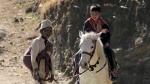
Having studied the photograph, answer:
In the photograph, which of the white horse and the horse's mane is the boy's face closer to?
the white horse

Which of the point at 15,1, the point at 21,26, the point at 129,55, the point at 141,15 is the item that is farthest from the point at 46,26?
the point at 15,1

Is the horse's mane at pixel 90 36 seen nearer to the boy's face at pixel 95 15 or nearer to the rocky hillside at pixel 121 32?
the boy's face at pixel 95 15

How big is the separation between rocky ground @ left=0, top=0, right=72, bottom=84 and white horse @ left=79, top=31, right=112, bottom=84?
19.4 feet

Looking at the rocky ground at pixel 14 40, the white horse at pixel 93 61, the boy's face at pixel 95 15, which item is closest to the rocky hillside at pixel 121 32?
the rocky ground at pixel 14 40

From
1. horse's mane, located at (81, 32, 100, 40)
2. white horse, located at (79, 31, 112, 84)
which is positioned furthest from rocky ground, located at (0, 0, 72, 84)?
horse's mane, located at (81, 32, 100, 40)

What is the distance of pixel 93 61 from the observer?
780cm

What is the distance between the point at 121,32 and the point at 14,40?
893 cm

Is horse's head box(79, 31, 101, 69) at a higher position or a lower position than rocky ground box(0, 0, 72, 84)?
higher

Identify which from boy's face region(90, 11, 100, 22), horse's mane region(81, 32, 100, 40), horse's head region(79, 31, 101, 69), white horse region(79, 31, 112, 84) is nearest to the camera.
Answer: horse's head region(79, 31, 101, 69)

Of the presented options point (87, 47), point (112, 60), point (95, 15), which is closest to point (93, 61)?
point (87, 47)

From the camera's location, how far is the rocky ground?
15.5 m

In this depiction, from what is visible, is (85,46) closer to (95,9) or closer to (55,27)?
(95,9)

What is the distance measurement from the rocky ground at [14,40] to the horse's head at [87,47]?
655 cm

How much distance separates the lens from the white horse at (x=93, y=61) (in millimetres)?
7402
